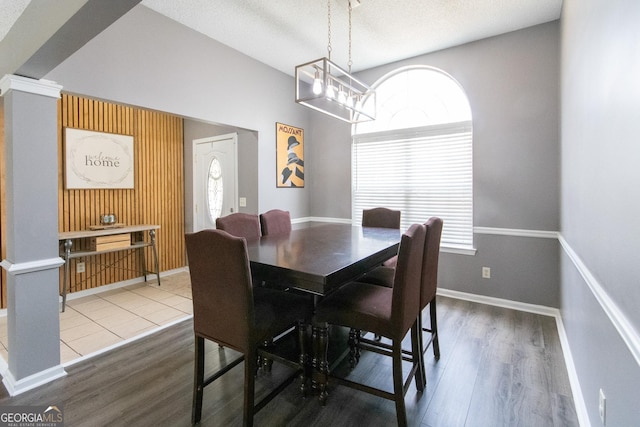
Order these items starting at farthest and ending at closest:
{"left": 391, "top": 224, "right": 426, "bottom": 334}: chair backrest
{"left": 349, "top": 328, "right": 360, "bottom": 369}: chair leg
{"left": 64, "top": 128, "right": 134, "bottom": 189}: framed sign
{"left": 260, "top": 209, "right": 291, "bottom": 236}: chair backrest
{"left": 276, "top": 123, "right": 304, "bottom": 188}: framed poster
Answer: {"left": 276, "top": 123, "right": 304, "bottom": 188}: framed poster, {"left": 64, "top": 128, "right": 134, "bottom": 189}: framed sign, {"left": 260, "top": 209, "right": 291, "bottom": 236}: chair backrest, {"left": 349, "top": 328, "right": 360, "bottom": 369}: chair leg, {"left": 391, "top": 224, "right": 426, "bottom": 334}: chair backrest

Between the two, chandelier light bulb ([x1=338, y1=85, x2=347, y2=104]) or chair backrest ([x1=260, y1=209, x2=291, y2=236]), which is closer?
chandelier light bulb ([x1=338, y1=85, x2=347, y2=104])

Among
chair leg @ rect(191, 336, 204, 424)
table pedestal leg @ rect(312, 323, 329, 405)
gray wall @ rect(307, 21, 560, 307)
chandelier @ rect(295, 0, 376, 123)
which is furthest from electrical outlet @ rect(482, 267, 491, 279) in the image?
chair leg @ rect(191, 336, 204, 424)

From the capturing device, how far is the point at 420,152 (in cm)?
394

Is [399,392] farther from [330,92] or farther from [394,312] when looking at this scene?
[330,92]

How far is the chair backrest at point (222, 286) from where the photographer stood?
1513 mm

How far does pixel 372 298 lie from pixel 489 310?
7.07 ft

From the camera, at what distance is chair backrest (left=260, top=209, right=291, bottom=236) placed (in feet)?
10.1

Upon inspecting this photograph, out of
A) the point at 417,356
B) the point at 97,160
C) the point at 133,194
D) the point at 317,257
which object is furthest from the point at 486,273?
the point at 97,160

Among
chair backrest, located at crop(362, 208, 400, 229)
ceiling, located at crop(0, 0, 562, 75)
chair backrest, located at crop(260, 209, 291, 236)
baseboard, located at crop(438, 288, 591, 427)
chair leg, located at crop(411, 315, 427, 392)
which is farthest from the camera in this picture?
chair backrest, located at crop(362, 208, 400, 229)

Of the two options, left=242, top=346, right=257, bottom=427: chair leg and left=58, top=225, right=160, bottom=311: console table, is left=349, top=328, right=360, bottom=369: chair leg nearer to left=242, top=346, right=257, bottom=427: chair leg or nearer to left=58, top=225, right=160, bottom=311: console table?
left=242, top=346, right=257, bottom=427: chair leg

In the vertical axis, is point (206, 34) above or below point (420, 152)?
above

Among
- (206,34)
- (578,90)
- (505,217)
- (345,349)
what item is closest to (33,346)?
(345,349)

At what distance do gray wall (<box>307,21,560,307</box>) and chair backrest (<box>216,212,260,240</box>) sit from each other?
7.80ft

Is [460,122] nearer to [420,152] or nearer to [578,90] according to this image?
[420,152]
